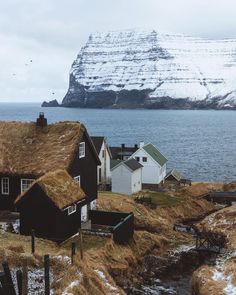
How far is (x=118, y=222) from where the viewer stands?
4197 cm

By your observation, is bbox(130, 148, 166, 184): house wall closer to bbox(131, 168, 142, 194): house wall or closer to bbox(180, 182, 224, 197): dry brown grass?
bbox(180, 182, 224, 197): dry brown grass

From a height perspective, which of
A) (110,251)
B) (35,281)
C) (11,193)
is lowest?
(110,251)

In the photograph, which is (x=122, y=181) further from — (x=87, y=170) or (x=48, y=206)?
(x=48, y=206)

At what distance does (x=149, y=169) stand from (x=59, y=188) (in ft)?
119

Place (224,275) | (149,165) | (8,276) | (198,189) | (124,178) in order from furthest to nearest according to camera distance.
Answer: (198,189)
(149,165)
(124,178)
(224,275)
(8,276)

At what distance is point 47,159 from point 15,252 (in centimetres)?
1263

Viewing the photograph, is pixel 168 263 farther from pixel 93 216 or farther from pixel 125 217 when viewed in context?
pixel 93 216

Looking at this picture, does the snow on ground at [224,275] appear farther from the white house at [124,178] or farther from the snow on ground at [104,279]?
the white house at [124,178]

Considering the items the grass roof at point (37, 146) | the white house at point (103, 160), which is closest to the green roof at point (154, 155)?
the white house at point (103, 160)

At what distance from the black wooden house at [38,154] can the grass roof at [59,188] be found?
2.20 metres

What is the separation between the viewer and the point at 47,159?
130ft

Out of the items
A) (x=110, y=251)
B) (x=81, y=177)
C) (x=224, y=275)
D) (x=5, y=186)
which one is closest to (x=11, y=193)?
(x=5, y=186)

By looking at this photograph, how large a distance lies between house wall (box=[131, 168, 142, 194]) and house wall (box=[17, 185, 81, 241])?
2818 centimetres

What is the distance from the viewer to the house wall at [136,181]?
6358 cm
